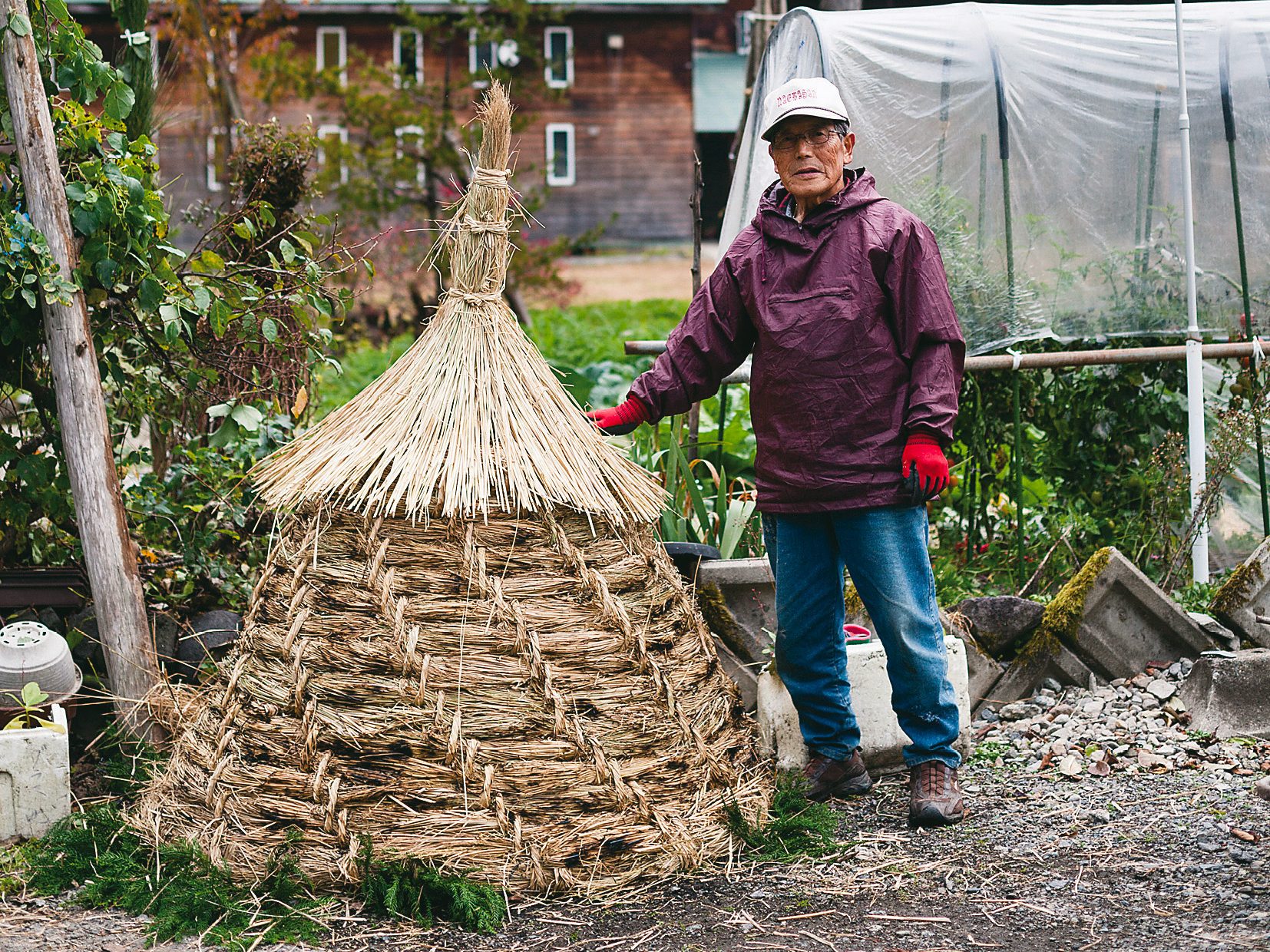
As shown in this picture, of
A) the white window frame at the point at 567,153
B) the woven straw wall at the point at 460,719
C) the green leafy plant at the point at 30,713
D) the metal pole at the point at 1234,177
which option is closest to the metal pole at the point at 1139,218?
the metal pole at the point at 1234,177

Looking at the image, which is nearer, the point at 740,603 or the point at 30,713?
the point at 30,713

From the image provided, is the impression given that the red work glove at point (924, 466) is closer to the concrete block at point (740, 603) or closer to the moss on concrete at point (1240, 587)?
the concrete block at point (740, 603)

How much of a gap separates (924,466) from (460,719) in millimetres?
1368

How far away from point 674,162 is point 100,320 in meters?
20.4

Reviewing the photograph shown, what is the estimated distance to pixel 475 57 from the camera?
2125 cm

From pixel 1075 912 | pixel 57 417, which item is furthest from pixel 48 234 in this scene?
pixel 1075 912

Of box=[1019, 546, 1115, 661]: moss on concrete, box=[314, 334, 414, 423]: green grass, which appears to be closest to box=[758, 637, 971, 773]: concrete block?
box=[1019, 546, 1115, 661]: moss on concrete

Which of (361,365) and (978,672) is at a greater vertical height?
(361,365)

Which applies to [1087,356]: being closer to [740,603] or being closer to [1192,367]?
[1192,367]

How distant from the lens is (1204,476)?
530 cm

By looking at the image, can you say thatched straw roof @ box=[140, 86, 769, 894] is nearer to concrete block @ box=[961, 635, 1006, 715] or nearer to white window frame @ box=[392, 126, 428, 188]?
concrete block @ box=[961, 635, 1006, 715]

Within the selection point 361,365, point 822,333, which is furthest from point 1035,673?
point 361,365

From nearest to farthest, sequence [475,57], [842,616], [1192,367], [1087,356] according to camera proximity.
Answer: [842,616] → [1087,356] → [1192,367] → [475,57]

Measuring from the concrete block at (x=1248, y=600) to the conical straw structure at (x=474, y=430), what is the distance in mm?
2390
